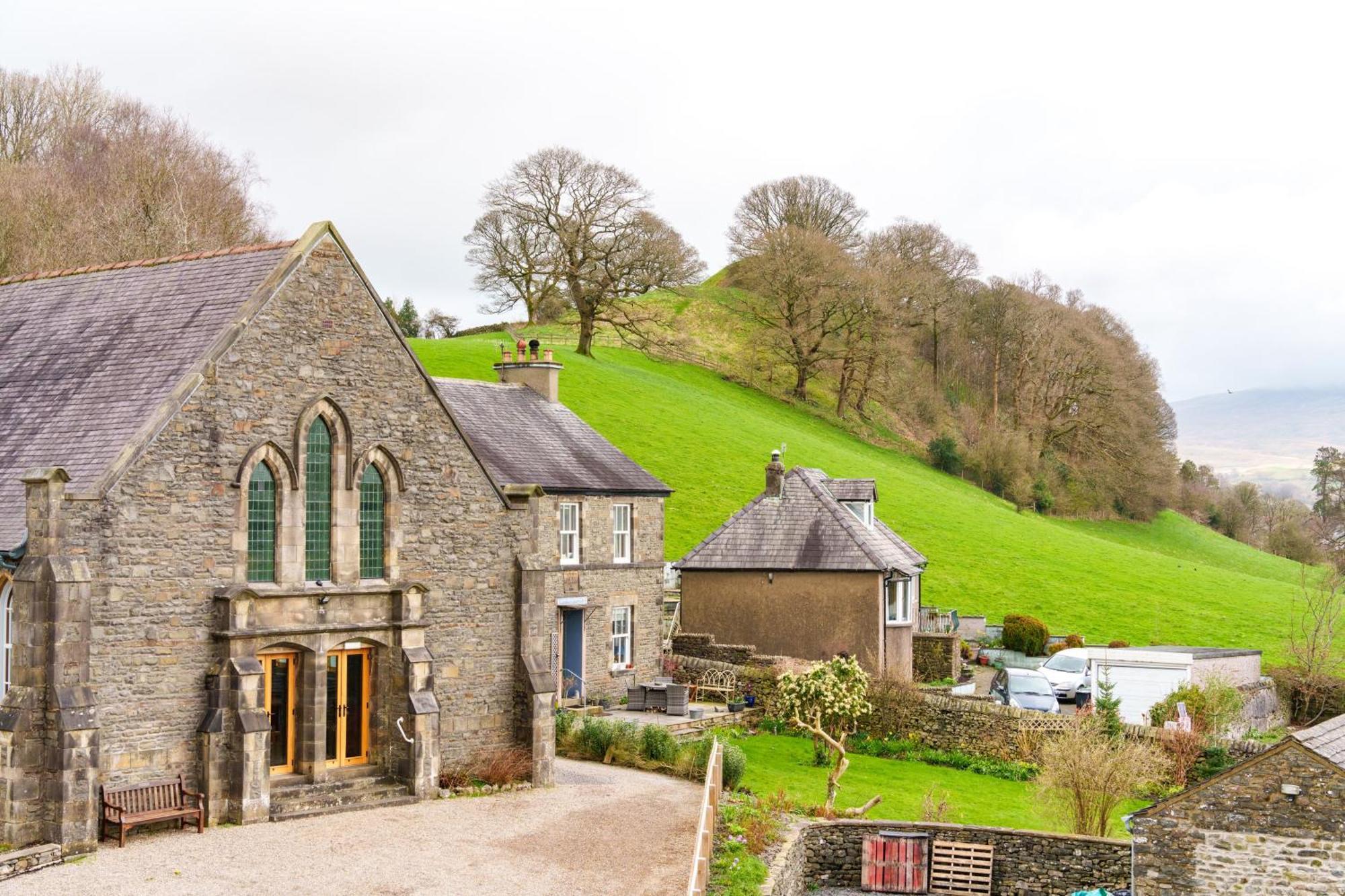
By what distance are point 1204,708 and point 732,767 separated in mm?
14445

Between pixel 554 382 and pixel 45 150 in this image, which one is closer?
pixel 554 382

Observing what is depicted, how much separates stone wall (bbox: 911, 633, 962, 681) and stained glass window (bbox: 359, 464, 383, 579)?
2307 centimetres

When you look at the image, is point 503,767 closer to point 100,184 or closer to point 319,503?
point 319,503

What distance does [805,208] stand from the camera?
93562 mm

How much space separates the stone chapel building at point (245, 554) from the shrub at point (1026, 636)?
25.5 meters

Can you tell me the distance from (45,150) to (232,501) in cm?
4589

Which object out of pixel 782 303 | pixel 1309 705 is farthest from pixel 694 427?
pixel 1309 705

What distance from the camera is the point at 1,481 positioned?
20.3m

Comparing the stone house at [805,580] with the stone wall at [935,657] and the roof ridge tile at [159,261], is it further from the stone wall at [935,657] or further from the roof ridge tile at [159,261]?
the roof ridge tile at [159,261]

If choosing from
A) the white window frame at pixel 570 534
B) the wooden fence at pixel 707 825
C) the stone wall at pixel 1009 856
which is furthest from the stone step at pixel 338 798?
the white window frame at pixel 570 534

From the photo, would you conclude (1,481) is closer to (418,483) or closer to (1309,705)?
(418,483)

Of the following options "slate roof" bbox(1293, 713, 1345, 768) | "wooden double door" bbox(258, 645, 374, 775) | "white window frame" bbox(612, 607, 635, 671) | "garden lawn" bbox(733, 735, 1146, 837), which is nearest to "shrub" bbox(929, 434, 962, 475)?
"white window frame" bbox(612, 607, 635, 671)

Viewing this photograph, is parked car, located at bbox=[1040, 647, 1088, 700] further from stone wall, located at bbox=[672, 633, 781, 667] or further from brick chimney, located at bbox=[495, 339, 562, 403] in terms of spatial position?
brick chimney, located at bbox=[495, 339, 562, 403]

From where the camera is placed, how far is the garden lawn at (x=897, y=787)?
26.9 metres
